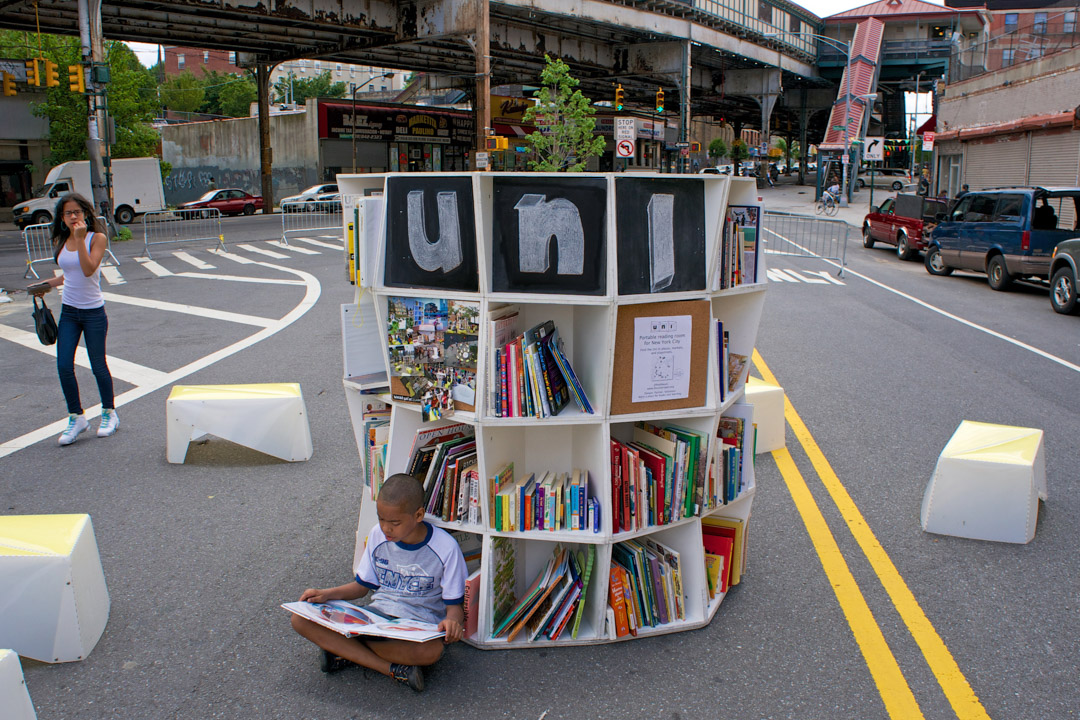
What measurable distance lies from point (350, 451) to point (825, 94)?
6823 cm

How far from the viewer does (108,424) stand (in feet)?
23.1

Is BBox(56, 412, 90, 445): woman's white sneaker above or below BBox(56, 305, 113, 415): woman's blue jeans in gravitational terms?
below

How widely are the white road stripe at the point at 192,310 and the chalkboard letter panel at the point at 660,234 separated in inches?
374

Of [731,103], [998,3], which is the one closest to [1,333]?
[731,103]

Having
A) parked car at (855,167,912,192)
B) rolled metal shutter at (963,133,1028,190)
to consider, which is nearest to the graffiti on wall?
parked car at (855,167,912,192)

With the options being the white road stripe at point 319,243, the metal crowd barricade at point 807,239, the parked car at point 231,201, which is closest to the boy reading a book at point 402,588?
the metal crowd barricade at point 807,239

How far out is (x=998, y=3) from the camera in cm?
8500

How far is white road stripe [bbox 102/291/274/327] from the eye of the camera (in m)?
12.6

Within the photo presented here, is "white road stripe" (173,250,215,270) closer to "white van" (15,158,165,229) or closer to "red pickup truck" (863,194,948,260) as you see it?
"white van" (15,158,165,229)

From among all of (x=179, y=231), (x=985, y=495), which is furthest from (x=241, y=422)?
(x=179, y=231)

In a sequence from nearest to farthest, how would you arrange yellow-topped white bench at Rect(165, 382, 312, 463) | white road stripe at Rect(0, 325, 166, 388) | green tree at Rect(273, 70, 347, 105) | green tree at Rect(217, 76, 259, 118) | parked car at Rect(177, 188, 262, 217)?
yellow-topped white bench at Rect(165, 382, 312, 463) < white road stripe at Rect(0, 325, 166, 388) < parked car at Rect(177, 188, 262, 217) < green tree at Rect(217, 76, 259, 118) < green tree at Rect(273, 70, 347, 105)

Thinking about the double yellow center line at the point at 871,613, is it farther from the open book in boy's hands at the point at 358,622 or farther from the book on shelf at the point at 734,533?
the open book in boy's hands at the point at 358,622

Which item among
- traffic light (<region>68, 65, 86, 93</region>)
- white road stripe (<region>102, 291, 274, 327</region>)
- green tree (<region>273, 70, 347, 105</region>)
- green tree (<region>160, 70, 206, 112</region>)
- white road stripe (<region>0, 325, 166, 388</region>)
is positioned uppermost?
green tree (<region>273, 70, 347, 105</region>)

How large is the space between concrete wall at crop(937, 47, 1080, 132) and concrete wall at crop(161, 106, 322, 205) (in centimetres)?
3322
